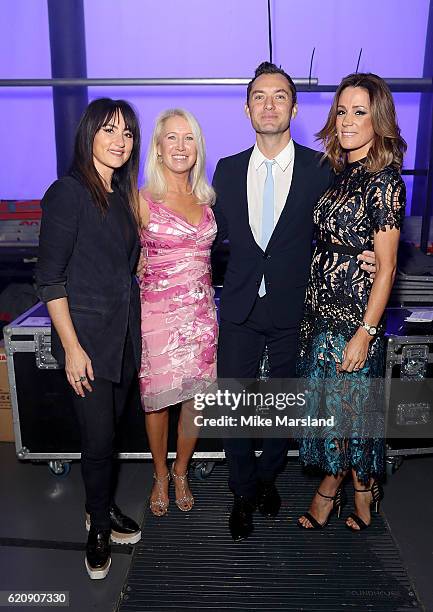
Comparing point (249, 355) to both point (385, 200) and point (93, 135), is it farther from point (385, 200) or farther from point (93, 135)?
point (93, 135)

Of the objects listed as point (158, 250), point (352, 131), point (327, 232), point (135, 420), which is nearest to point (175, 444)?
point (135, 420)

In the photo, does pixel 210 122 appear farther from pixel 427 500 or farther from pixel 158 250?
pixel 427 500

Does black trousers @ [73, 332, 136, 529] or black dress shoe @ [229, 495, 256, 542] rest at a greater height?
black trousers @ [73, 332, 136, 529]

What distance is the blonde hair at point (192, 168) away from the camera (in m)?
1.97

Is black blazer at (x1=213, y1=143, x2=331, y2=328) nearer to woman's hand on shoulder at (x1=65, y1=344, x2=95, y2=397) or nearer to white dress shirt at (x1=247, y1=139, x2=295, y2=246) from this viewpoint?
white dress shirt at (x1=247, y1=139, x2=295, y2=246)

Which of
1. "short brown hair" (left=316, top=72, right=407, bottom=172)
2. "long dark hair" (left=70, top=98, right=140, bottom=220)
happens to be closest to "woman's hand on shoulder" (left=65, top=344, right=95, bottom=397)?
"long dark hair" (left=70, top=98, right=140, bottom=220)

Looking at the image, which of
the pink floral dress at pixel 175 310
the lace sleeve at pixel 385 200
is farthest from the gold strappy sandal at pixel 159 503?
the lace sleeve at pixel 385 200

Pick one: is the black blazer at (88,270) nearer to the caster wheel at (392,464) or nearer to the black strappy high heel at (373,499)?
the black strappy high heel at (373,499)

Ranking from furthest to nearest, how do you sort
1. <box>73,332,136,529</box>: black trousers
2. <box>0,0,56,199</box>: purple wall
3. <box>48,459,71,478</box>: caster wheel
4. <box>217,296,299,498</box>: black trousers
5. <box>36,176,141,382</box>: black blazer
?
<box>0,0,56,199</box>: purple wall
<box>48,459,71,478</box>: caster wheel
<box>217,296,299,498</box>: black trousers
<box>73,332,136,529</box>: black trousers
<box>36,176,141,382</box>: black blazer

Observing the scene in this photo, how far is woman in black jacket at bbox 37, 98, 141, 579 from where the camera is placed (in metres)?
1.70

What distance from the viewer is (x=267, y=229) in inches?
78.7

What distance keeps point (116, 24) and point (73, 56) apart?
312 mm

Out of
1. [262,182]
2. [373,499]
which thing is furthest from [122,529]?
[262,182]

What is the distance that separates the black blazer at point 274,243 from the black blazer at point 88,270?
365 millimetres
